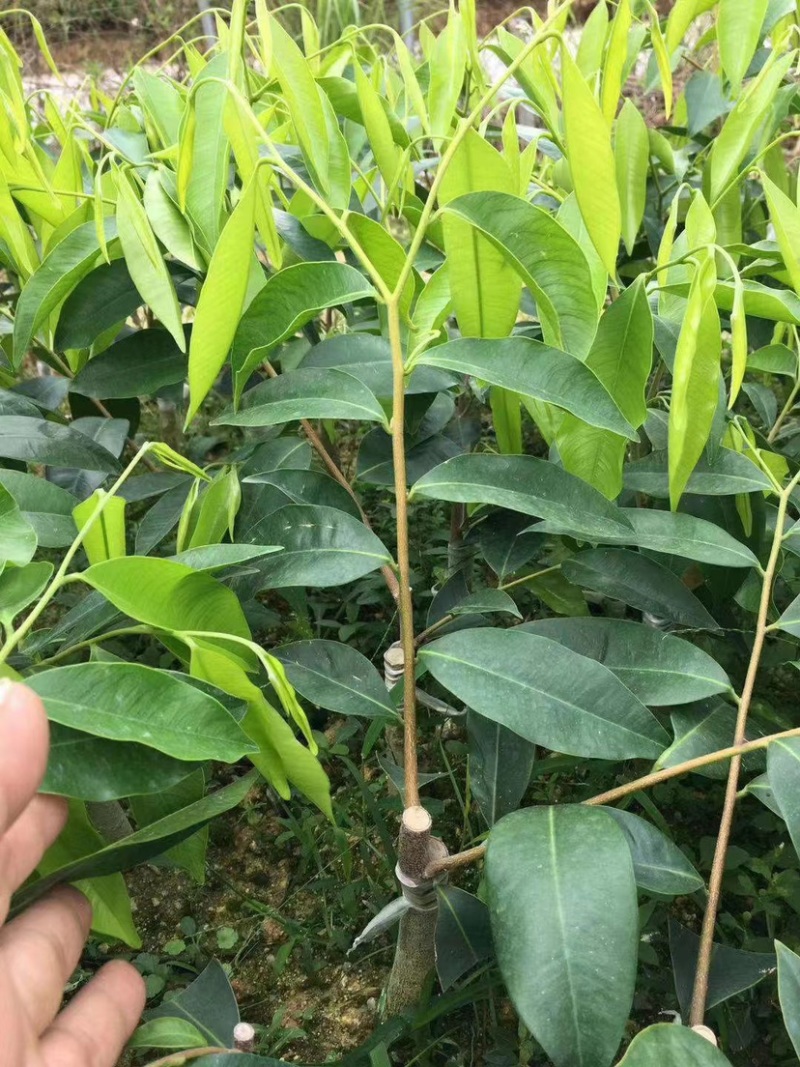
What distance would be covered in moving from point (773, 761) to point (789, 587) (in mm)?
533

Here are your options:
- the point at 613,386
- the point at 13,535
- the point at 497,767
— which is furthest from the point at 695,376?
the point at 13,535

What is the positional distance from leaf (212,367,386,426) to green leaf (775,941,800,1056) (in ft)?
1.19

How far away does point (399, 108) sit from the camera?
2.82 ft

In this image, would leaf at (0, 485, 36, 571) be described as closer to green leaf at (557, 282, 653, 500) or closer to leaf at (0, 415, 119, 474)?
leaf at (0, 415, 119, 474)

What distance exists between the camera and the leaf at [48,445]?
0.61 meters

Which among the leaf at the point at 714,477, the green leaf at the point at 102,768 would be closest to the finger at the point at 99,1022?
the green leaf at the point at 102,768

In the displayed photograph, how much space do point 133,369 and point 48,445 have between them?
10 centimetres

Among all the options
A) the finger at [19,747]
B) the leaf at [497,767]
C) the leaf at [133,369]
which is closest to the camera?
the finger at [19,747]

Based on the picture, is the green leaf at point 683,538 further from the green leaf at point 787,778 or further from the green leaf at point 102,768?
the green leaf at point 102,768

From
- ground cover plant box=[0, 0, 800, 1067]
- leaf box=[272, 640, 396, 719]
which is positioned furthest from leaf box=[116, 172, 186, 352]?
leaf box=[272, 640, 396, 719]

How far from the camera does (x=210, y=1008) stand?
53 centimetres

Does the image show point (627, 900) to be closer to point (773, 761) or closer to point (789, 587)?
point (773, 761)

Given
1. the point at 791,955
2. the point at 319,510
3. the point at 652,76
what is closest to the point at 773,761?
the point at 791,955

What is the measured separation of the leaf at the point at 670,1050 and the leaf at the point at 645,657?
0.18 meters
